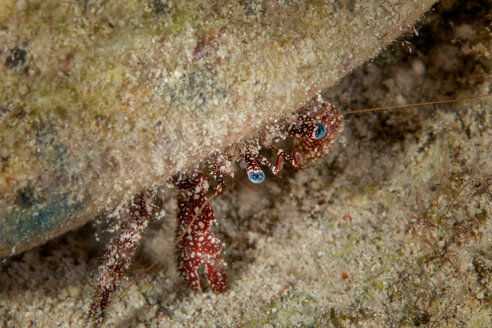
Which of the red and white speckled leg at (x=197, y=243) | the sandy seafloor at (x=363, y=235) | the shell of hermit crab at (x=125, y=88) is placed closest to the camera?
the shell of hermit crab at (x=125, y=88)

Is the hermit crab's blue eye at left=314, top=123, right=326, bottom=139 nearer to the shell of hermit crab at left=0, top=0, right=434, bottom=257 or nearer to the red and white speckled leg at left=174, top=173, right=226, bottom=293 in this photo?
the shell of hermit crab at left=0, top=0, right=434, bottom=257

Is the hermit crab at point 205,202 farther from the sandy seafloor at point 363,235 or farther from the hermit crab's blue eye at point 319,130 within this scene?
the sandy seafloor at point 363,235

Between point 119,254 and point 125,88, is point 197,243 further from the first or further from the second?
point 125,88

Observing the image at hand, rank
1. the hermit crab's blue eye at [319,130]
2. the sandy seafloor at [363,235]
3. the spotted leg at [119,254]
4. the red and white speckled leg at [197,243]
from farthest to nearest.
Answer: the red and white speckled leg at [197,243] → the sandy seafloor at [363,235] → the spotted leg at [119,254] → the hermit crab's blue eye at [319,130]

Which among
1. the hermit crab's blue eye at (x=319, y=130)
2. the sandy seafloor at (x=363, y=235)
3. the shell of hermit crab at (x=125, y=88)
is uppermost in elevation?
the shell of hermit crab at (x=125, y=88)

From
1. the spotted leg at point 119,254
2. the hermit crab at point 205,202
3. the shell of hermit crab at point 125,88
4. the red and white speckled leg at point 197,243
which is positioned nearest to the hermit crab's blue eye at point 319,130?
the hermit crab at point 205,202

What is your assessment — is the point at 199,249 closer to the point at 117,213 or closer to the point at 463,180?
the point at 117,213

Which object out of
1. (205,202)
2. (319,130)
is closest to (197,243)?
(205,202)

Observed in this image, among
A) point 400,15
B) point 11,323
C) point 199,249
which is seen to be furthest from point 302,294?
point 11,323
